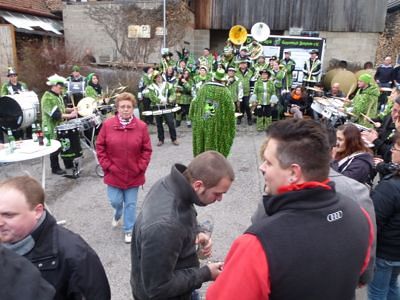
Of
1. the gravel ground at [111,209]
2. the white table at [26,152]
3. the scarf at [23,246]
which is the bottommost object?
the gravel ground at [111,209]

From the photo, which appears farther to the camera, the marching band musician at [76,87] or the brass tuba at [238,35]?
the brass tuba at [238,35]

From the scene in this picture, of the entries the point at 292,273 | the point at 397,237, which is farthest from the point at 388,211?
the point at 292,273

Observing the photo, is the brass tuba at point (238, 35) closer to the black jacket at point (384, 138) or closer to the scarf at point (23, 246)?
the black jacket at point (384, 138)

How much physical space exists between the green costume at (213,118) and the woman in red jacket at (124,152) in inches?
83.7

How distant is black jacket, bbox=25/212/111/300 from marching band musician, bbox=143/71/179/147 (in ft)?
24.1

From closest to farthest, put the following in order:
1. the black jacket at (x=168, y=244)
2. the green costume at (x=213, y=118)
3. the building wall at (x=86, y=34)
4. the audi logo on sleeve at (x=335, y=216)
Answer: the audi logo on sleeve at (x=335, y=216)
the black jacket at (x=168, y=244)
the green costume at (x=213, y=118)
the building wall at (x=86, y=34)

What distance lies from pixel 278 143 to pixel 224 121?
5.08m

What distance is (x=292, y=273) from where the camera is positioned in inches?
53.1

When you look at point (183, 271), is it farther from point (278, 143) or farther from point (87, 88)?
point (87, 88)

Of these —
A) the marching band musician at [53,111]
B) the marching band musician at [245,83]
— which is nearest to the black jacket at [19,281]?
the marching band musician at [53,111]

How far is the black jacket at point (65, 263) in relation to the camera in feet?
6.36

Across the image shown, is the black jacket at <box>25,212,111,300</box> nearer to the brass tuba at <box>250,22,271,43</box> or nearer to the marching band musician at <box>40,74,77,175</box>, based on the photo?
Result: the marching band musician at <box>40,74,77,175</box>

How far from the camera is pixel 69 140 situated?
695 cm

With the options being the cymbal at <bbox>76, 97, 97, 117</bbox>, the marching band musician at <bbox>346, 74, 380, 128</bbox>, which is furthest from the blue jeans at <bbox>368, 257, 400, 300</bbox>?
the cymbal at <bbox>76, 97, 97, 117</bbox>
